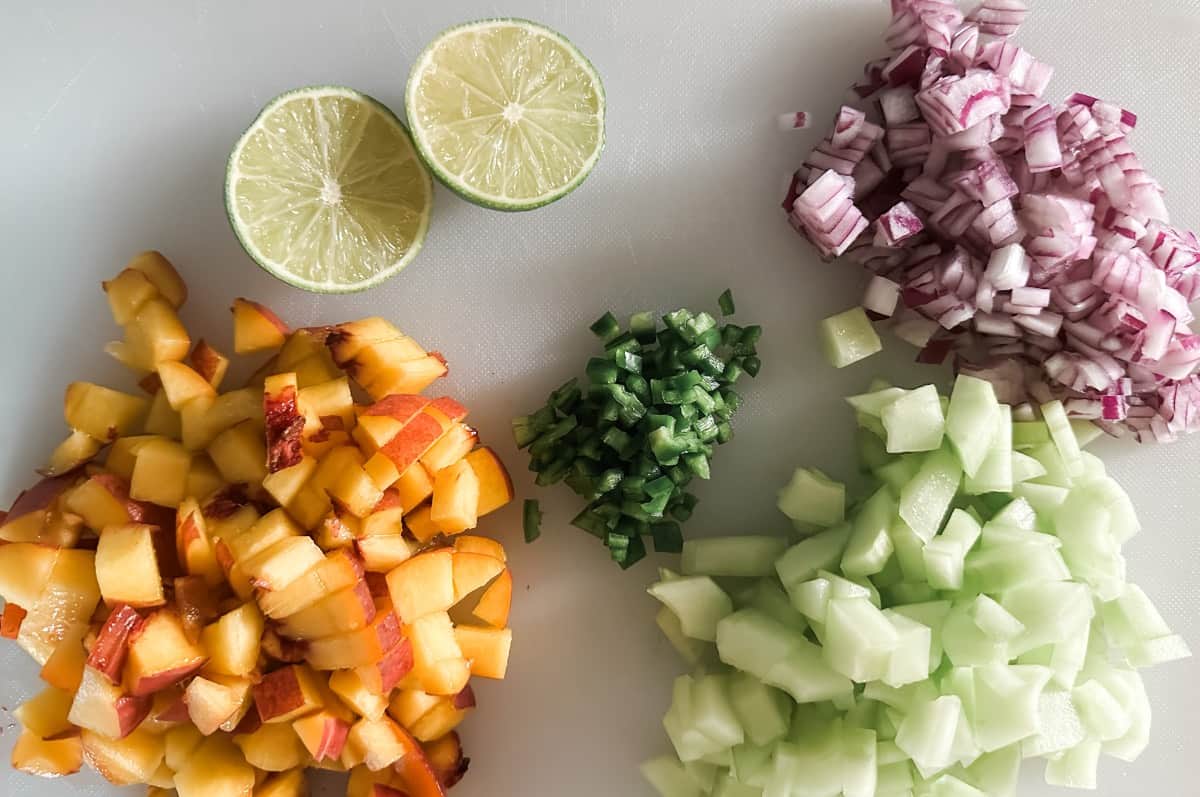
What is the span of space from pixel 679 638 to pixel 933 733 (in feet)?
1.64

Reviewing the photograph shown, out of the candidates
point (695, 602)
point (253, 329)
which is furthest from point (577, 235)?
point (695, 602)

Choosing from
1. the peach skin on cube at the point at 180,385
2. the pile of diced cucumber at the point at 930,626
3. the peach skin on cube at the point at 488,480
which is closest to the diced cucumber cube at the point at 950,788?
the pile of diced cucumber at the point at 930,626

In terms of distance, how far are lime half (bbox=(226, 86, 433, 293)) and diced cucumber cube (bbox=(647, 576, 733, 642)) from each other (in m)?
0.83

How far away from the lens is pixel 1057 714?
1.65 metres

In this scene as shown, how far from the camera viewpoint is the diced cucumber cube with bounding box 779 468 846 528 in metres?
1.76

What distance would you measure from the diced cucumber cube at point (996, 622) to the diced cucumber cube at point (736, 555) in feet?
1.28

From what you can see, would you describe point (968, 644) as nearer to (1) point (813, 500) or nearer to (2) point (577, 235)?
(1) point (813, 500)

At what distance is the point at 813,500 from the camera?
5.81ft

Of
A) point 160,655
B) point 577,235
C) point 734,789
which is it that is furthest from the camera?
point 577,235

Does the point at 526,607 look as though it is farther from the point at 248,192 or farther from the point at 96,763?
the point at 248,192

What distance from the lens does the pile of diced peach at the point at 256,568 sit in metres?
1.57

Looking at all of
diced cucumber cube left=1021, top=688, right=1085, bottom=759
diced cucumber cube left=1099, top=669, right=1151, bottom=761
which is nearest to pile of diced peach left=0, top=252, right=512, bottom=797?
diced cucumber cube left=1021, top=688, right=1085, bottom=759

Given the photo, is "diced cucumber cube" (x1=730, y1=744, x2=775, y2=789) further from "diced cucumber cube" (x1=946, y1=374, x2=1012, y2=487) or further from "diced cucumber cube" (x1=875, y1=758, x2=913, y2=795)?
"diced cucumber cube" (x1=946, y1=374, x2=1012, y2=487)

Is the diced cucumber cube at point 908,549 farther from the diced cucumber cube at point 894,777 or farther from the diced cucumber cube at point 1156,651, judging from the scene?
the diced cucumber cube at point 1156,651
